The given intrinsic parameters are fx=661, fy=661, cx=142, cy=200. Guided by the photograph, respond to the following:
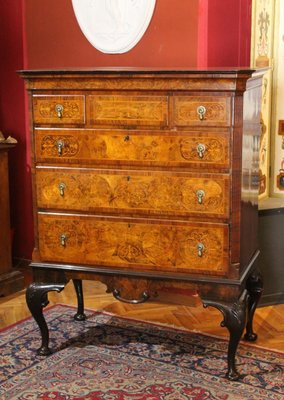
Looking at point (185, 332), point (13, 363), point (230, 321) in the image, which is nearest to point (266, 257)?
point (185, 332)

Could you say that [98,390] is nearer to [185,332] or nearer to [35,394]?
[35,394]

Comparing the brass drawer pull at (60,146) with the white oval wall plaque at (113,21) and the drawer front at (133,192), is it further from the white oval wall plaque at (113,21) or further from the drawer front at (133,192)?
the white oval wall plaque at (113,21)

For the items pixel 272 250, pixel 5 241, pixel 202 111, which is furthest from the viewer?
pixel 5 241

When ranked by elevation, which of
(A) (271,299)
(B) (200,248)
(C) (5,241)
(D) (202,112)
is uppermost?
(D) (202,112)

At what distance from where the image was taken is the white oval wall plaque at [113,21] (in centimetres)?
429

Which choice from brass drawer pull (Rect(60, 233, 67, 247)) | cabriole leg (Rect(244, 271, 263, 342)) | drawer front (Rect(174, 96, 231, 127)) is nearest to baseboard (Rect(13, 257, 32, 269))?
brass drawer pull (Rect(60, 233, 67, 247))

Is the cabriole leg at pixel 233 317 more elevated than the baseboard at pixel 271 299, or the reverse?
the cabriole leg at pixel 233 317

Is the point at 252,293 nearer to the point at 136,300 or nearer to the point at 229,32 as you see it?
the point at 136,300

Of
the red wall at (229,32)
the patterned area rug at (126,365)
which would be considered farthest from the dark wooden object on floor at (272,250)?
the red wall at (229,32)

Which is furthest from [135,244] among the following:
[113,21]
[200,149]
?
[113,21]

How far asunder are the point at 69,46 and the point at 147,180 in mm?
1850

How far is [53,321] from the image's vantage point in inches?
160

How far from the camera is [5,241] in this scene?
4664 mm

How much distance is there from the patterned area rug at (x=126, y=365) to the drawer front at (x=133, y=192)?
0.83 meters
